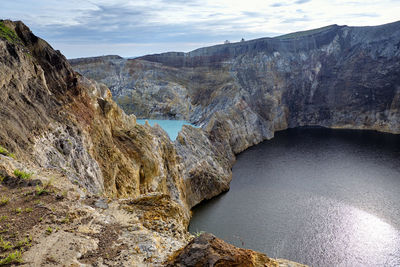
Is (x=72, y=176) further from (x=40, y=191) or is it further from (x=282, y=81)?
(x=282, y=81)

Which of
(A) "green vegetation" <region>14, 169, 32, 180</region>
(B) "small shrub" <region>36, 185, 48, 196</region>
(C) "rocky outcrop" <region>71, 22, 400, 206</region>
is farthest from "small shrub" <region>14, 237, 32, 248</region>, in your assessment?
(C) "rocky outcrop" <region>71, 22, 400, 206</region>

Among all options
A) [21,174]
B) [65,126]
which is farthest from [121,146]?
[21,174]

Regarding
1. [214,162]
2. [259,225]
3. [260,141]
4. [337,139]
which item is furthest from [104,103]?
[337,139]

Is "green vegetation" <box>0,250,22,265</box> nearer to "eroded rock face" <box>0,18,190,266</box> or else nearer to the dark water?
"eroded rock face" <box>0,18,190,266</box>

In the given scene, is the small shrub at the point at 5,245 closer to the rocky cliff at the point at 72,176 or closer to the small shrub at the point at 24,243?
the rocky cliff at the point at 72,176

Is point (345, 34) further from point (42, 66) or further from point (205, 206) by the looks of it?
point (42, 66)

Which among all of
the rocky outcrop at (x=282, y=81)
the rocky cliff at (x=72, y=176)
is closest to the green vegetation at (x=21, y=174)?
the rocky cliff at (x=72, y=176)
